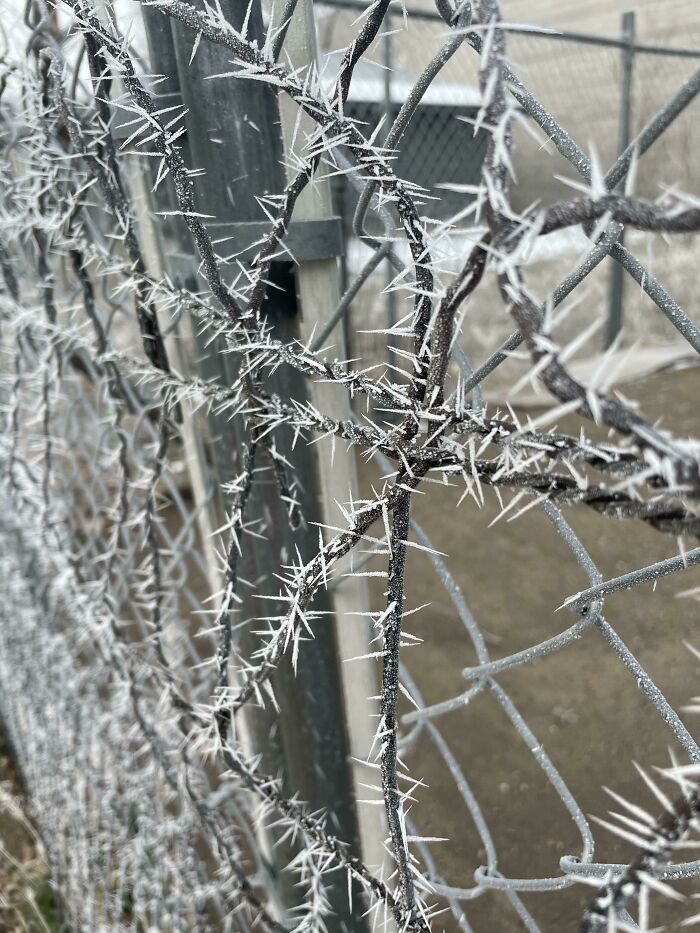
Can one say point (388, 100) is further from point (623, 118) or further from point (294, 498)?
point (294, 498)

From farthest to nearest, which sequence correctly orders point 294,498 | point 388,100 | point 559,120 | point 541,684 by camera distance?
point 559,120, point 388,100, point 541,684, point 294,498

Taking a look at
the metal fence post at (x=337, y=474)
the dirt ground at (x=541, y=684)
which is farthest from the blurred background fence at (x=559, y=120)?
the metal fence post at (x=337, y=474)

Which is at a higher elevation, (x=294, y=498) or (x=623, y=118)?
(x=623, y=118)

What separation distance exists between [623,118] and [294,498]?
13.2 feet

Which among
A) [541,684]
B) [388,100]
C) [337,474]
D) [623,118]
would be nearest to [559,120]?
[623,118]

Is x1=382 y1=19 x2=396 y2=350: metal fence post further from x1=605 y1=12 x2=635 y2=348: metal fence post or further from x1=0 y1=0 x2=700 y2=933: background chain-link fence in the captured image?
x1=0 y1=0 x2=700 y2=933: background chain-link fence

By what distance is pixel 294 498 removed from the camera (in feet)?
1.84

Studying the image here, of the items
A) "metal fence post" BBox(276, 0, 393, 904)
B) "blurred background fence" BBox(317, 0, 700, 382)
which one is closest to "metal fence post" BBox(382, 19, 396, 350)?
"blurred background fence" BBox(317, 0, 700, 382)

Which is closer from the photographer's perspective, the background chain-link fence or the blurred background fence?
the background chain-link fence

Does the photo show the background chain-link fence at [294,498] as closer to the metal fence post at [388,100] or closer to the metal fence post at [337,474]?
the metal fence post at [337,474]

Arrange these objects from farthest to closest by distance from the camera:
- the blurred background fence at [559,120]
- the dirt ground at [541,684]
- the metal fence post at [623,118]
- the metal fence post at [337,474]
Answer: the metal fence post at [623,118] < the blurred background fence at [559,120] < the dirt ground at [541,684] < the metal fence post at [337,474]

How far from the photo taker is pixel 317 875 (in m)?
0.53

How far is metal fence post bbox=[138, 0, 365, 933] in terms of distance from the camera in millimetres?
476

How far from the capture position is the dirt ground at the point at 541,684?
99 cm
